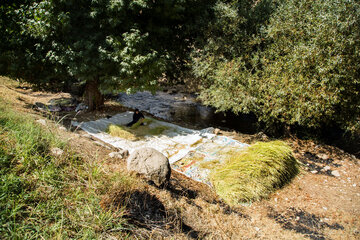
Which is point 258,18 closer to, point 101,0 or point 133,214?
point 101,0

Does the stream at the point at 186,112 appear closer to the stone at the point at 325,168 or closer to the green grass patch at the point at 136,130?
the green grass patch at the point at 136,130

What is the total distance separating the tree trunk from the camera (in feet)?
35.0

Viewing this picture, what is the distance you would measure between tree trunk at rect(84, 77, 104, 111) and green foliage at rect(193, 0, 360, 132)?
5.78 meters

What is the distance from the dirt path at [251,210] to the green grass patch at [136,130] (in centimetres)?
284

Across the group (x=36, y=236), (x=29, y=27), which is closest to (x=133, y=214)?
(x=36, y=236)

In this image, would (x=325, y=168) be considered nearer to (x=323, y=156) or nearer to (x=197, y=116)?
(x=323, y=156)

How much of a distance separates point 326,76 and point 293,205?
404 cm

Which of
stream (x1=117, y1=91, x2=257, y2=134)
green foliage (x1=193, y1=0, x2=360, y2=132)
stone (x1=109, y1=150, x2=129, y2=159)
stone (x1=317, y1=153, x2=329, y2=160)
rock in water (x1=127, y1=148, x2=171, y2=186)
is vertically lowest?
stream (x1=117, y1=91, x2=257, y2=134)

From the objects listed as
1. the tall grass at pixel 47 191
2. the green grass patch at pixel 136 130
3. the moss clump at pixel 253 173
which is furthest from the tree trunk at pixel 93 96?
the moss clump at pixel 253 173

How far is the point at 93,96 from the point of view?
Result: 10.9 m

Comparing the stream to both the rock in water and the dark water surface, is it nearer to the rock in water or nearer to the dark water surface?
the dark water surface

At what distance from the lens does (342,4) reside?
604 centimetres

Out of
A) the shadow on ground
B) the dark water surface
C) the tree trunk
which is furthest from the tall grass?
the tree trunk

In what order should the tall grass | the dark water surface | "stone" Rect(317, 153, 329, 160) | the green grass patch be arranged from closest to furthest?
the tall grass
"stone" Rect(317, 153, 329, 160)
the green grass patch
the dark water surface
